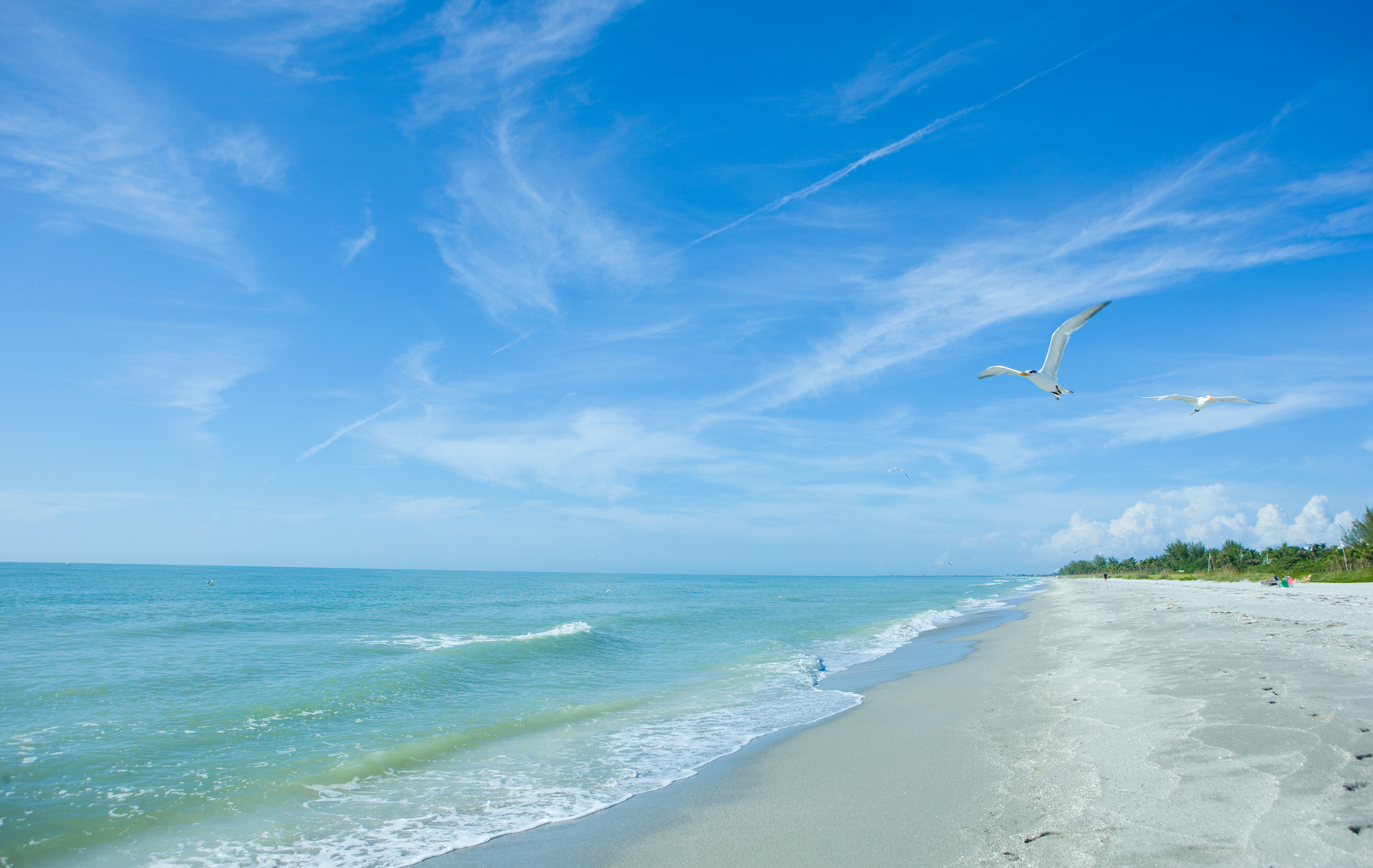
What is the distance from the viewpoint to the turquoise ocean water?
6.37m

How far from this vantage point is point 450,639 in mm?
22125

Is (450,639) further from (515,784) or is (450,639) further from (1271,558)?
(1271,558)

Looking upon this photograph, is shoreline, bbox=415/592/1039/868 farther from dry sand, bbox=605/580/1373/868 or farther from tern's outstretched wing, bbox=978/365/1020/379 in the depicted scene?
tern's outstretched wing, bbox=978/365/1020/379

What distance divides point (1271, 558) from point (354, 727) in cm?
8844

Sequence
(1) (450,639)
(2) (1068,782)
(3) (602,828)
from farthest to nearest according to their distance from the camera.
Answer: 1. (1) (450,639)
2. (3) (602,828)
3. (2) (1068,782)

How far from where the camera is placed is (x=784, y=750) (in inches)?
340

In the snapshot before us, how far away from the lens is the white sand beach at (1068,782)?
4.51 m

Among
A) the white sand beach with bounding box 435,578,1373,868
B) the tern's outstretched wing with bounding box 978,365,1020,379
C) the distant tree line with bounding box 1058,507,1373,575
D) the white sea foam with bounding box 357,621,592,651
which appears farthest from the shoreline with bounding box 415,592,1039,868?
the distant tree line with bounding box 1058,507,1373,575

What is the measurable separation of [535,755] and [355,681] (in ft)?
24.3

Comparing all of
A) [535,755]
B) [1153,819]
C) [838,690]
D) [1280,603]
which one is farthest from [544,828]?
[1280,603]

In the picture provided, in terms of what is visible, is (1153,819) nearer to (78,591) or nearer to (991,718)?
(991,718)

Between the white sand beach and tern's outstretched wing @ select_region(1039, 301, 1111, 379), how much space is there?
5.43 metres

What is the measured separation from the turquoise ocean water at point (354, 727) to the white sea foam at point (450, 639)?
0.20 meters

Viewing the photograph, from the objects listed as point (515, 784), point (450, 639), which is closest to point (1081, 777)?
point (515, 784)
